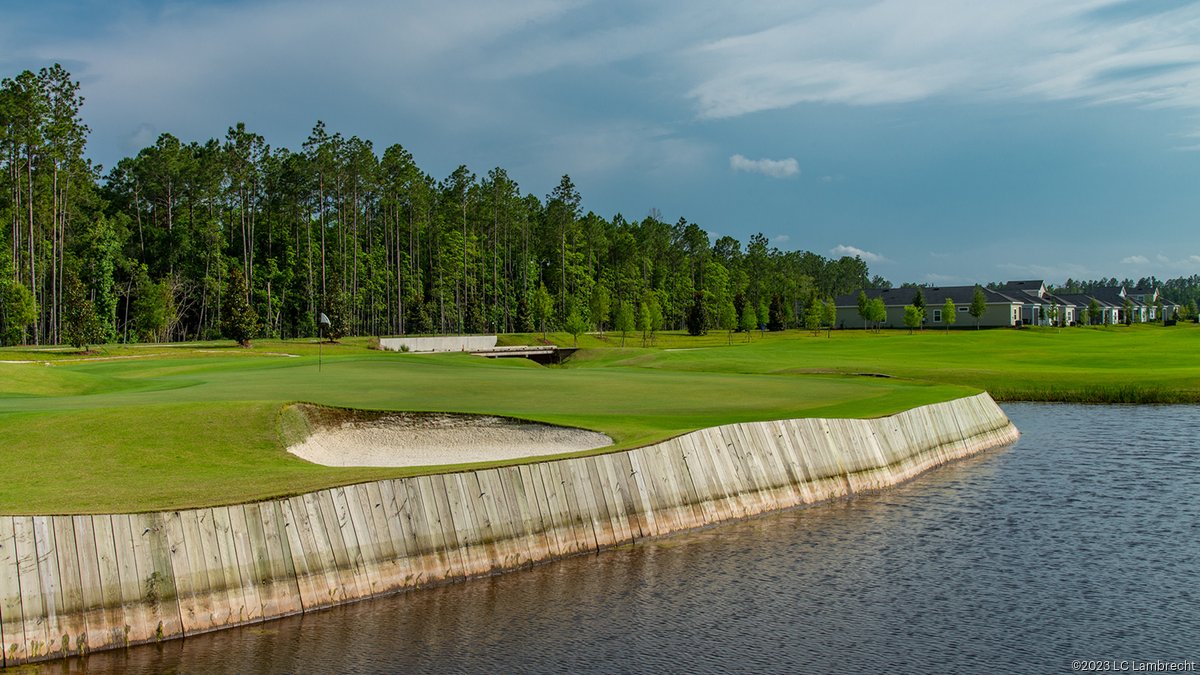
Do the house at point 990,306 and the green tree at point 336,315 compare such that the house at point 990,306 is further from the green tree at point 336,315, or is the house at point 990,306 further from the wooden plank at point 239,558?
the wooden plank at point 239,558

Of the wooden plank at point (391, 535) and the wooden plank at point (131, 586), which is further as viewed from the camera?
the wooden plank at point (391, 535)

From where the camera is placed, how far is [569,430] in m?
24.4

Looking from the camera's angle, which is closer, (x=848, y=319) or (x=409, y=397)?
(x=409, y=397)

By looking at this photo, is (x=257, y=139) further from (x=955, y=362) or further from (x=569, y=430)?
(x=569, y=430)

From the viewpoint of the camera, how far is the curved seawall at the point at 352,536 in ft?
38.9

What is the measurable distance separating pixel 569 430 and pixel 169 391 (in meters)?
14.0

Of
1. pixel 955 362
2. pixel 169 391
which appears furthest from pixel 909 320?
pixel 169 391

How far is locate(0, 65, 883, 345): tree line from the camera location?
8481cm

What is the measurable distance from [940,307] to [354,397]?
130m

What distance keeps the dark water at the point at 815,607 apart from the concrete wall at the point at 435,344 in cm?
6702

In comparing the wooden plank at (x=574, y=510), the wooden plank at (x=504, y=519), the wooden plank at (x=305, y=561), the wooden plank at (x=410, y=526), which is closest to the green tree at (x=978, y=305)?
the wooden plank at (x=574, y=510)

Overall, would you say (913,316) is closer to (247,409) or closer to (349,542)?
(247,409)

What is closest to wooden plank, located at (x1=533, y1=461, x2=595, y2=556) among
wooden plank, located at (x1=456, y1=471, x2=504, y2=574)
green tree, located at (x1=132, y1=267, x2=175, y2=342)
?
wooden plank, located at (x1=456, y1=471, x2=504, y2=574)

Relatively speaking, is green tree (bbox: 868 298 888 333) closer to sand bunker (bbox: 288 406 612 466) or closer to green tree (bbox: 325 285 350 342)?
green tree (bbox: 325 285 350 342)
